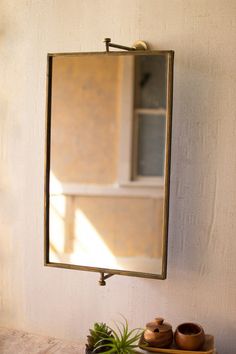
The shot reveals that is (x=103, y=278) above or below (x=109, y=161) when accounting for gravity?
below

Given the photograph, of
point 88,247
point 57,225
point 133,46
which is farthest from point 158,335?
point 133,46

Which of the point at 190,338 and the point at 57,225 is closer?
the point at 190,338


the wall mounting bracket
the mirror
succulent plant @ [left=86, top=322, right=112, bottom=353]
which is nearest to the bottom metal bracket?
the mirror

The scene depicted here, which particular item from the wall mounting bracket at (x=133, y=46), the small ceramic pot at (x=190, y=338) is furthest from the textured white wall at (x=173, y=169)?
the small ceramic pot at (x=190, y=338)

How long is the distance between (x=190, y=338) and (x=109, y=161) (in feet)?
1.79

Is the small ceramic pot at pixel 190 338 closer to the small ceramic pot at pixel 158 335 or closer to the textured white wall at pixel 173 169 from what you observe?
the small ceramic pot at pixel 158 335

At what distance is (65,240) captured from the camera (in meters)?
1.50

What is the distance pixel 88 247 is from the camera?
1.47 metres

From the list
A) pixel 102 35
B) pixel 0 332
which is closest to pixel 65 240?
pixel 0 332

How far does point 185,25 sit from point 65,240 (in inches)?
28.8

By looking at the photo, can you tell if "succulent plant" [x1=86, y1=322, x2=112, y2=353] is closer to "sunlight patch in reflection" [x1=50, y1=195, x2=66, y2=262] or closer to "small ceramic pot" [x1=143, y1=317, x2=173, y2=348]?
"small ceramic pot" [x1=143, y1=317, x2=173, y2=348]

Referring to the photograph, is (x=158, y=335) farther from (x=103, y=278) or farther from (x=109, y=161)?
(x=109, y=161)

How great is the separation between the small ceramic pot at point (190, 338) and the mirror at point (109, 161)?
157 millimetres

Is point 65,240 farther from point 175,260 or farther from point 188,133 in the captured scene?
point 188,133
